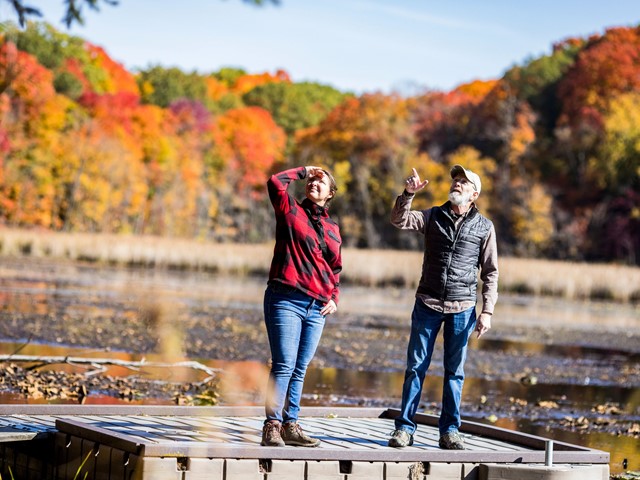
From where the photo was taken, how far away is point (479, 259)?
28.0 ft

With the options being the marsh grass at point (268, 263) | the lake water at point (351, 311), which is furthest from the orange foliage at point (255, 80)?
the lake water at point (351, 311)

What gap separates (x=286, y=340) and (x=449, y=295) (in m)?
1.17

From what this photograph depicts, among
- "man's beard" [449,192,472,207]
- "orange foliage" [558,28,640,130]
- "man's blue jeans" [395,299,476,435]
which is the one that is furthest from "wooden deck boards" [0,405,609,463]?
"orange foliage" [558,28,640,130]

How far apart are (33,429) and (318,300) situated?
217 centimetres

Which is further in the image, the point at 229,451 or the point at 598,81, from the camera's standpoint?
the point at 598,81

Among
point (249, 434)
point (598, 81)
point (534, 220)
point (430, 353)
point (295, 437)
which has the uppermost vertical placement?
point (598, 81)

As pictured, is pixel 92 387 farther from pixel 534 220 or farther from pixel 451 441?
pixel 534 220

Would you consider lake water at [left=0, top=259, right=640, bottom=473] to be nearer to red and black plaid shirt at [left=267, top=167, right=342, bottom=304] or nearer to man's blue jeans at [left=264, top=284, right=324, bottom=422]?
man's blue jeans at [left=264, top=284, right=324, bottom=422]

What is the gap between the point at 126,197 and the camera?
2832 inches

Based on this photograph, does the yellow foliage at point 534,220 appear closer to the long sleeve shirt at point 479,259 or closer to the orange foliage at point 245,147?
the orange foliage at point 245,147

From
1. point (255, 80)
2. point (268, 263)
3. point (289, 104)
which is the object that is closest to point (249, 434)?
point (268, 263)

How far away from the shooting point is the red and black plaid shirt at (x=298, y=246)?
7957 millimetres

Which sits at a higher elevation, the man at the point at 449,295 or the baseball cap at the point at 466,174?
the baseball cap at the point at 466,174

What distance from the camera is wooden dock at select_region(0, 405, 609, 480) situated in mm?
7371
